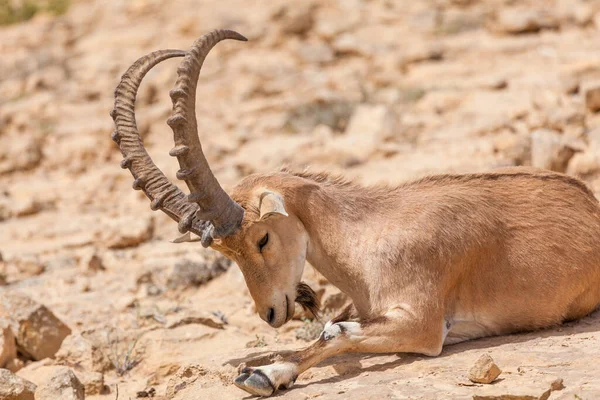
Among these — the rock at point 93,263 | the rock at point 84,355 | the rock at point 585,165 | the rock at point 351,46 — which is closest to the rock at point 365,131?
the rock at point 585,165

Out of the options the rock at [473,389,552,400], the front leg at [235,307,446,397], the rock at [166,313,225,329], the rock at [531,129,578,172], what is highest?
the rock at [531,129,578,172]

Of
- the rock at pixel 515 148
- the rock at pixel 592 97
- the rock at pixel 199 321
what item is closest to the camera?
the rock at pixel 199 321

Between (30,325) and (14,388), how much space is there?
1.59m

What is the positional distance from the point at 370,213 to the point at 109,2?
72.2ft

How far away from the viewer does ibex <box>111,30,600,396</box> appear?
6113mm

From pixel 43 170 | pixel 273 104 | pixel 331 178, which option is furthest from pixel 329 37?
pixel 331 178

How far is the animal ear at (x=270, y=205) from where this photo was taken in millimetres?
6090

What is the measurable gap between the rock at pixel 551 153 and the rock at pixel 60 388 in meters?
6.39

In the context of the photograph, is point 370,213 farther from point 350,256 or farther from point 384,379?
point 384,379

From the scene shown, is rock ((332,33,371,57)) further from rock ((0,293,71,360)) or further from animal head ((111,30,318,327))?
animal head ((111,30,318,327))

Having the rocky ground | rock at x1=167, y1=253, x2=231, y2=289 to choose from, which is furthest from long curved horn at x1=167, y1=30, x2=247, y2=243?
rock at x1=167, y1=253, x2=231, y2=289

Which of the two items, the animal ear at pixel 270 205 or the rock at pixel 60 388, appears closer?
the animal ear at pixel 270 205

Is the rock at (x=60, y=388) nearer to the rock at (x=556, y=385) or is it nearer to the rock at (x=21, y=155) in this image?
the rock at (x=556, y=385)

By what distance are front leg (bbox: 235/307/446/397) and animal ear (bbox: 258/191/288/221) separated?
2.78ft
